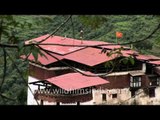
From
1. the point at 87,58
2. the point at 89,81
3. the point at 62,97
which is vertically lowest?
the point at 62,97

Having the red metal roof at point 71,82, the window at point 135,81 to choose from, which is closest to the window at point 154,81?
the window at point 135,81

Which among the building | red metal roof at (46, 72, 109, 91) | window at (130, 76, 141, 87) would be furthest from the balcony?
window at (130, 76, 141, 87)

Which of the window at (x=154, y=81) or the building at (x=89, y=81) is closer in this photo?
the building at (x=89, y=81)

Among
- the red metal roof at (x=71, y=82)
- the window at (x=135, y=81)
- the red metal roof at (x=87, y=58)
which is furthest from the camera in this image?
the window at (x=135, y=81)

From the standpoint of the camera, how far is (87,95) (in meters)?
10.6

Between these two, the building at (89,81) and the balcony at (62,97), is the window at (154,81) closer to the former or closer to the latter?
the building at (89,81)

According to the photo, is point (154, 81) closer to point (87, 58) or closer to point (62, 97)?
point (87, 58)

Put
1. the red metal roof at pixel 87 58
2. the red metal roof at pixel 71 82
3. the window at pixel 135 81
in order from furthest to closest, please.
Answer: the window at pixel 135 81
the red metal roof at pixel 87 58
the red metal roof at pixel 71 82

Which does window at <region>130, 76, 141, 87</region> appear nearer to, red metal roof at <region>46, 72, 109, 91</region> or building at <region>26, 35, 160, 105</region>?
building at <region>26, 35, 160, 105</region>

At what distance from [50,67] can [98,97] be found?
1908mm

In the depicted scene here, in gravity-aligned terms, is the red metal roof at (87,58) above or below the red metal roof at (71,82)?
above

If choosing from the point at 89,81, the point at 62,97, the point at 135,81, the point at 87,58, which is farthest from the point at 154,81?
the point at 62,97

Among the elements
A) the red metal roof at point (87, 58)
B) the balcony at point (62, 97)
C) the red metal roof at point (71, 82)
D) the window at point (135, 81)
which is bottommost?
the balcony at point (62, 97)
